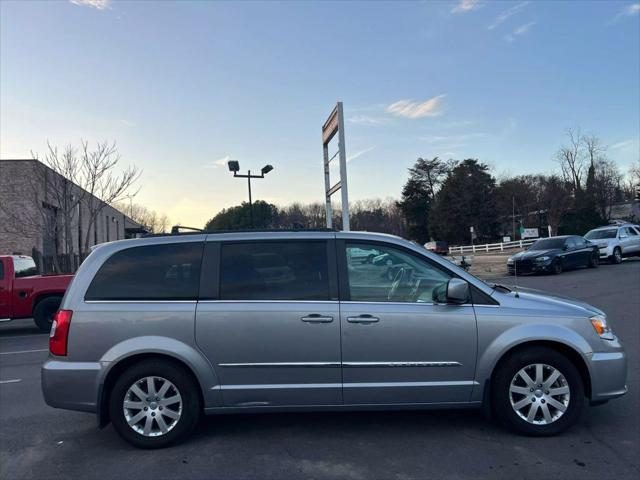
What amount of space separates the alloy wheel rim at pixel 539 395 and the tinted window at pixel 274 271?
1.83 meters

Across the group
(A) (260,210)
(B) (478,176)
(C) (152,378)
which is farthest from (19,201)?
(B) (478,176)

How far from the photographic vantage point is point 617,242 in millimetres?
22781

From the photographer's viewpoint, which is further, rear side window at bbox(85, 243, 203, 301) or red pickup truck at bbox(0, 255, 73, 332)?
red pickup truck at bbox(0, 255, 73, 332)

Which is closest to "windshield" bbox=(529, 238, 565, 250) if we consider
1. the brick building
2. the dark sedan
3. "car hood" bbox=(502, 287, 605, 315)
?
the dark sedan

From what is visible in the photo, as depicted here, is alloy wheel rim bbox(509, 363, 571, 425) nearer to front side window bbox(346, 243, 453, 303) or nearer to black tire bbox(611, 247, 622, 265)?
front side window bbox(346, 243, 453, 303)

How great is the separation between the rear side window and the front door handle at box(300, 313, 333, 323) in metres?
1.00

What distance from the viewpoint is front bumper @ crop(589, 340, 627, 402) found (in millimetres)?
4348

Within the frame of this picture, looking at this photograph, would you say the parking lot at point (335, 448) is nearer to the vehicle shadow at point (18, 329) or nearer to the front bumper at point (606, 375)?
the front bumper at point (606, 375)

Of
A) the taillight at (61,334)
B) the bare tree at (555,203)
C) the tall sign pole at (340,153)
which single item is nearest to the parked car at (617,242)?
the tall sign pole at (340,153)

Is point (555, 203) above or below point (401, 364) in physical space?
above

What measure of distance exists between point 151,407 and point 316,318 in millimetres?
1613

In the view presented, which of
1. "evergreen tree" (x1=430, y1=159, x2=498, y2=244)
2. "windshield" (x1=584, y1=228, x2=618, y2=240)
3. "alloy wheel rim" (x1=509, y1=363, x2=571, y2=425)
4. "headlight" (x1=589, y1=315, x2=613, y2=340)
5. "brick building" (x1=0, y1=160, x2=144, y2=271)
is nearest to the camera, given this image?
"alloy wheel rim" (x1=509, y1=363, x2=571, y2=425)

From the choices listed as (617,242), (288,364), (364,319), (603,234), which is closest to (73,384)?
(288,364)

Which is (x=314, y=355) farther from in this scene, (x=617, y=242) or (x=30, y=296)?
(x=617, y=242)
